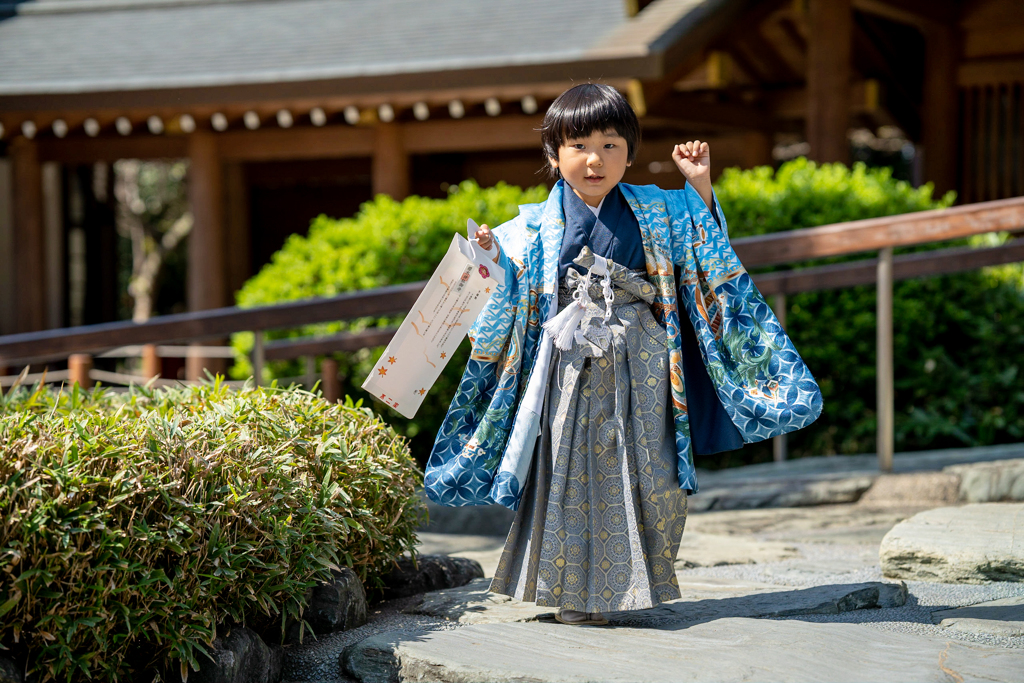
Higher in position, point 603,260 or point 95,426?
point 603,260

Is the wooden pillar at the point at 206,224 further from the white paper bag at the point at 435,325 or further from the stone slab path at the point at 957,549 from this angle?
the stone slab path at the point at 957,549

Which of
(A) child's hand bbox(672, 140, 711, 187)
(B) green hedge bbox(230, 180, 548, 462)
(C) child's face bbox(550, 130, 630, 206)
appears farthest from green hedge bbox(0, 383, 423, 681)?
(B) green hedge bbox(230, 180, 548, 462)

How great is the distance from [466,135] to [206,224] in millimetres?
2591

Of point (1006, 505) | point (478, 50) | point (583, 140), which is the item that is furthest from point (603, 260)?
point (478, 50)

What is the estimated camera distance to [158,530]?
7.38 ft

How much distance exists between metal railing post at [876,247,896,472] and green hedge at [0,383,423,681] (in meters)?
2.40

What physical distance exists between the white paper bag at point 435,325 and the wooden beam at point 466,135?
6.10m

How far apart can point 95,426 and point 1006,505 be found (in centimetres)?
298

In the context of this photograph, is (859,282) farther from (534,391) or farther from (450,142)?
(450,142)

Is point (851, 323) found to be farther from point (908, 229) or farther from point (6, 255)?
point (6, 255)

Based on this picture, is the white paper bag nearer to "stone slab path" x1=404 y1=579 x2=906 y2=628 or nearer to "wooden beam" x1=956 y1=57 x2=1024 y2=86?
"stone slab path" x1=404 y1=579 x2=906 y2=628

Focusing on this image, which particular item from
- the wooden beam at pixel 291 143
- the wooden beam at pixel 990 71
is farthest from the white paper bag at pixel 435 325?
the wooden beam at pixel 990 71

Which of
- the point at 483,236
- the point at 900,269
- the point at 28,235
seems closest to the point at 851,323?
the point at 900,269

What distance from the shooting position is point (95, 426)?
2465 mm
